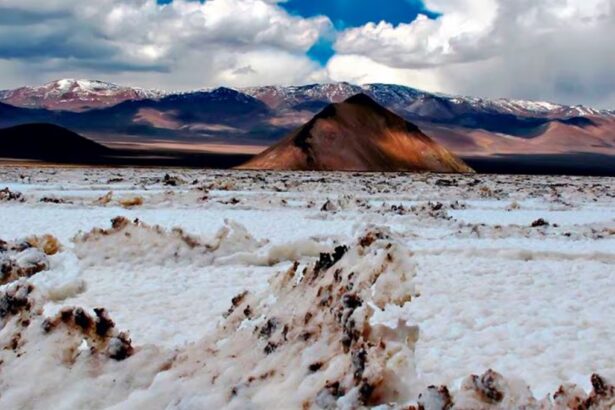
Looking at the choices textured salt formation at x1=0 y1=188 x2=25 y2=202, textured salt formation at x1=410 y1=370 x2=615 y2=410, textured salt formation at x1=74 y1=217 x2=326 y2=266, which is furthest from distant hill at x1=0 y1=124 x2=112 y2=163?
textured salt formation at x1=410 y1=370 x2=615 y2=410

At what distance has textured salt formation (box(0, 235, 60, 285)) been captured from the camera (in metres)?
10.0

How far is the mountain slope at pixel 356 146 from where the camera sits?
67.0 metres

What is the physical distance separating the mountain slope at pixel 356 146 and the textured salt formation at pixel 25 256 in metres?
51.6

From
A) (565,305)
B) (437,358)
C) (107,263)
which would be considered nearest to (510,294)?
(565,305)

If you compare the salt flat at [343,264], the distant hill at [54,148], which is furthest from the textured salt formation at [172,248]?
the distant hill at [54,148]

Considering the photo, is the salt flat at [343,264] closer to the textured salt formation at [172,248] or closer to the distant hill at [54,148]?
the textured salt formation at [172,248]

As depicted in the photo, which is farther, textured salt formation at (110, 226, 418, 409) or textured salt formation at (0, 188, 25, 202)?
textured salt formation at (0, 188, 25, 202)

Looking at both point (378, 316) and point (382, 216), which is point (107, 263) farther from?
point (382, 216)

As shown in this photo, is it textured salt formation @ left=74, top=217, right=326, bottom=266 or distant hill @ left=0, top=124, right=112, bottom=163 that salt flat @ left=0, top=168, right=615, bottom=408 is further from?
distant hill @ left=0, top=124, right=112, bottom=163

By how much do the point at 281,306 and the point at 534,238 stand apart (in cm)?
1180

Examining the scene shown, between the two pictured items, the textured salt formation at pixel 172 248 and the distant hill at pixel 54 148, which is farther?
the distant hill at pixel 54 148

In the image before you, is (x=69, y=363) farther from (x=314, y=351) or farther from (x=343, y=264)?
(x=343, y=264)

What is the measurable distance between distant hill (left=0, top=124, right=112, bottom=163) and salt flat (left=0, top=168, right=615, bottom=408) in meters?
64.9

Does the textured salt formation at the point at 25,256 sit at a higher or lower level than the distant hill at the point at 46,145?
lower
